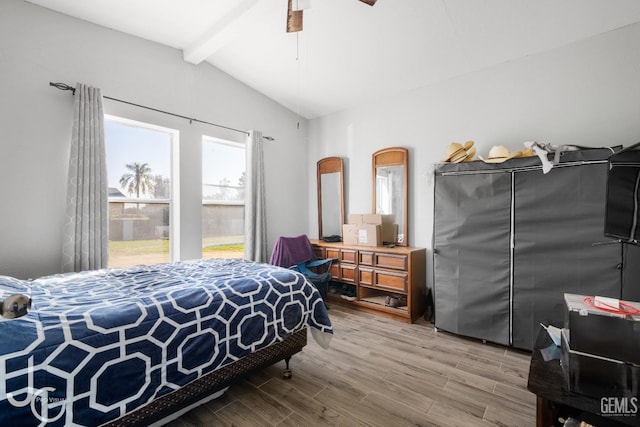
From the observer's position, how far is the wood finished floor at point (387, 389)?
171 cm

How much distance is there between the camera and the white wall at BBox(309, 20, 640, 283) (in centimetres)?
242

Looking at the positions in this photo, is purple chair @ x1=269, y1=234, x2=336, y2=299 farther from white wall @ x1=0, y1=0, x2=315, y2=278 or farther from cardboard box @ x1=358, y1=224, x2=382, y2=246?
white wall @ x1=0, y1=0, x2=315, y2=278

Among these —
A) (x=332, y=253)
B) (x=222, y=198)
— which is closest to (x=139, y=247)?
(x=222, y=198)

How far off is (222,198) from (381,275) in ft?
7.55

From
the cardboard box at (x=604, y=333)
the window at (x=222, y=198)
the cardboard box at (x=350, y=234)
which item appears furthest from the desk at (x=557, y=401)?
the window at (x=222, y=198)

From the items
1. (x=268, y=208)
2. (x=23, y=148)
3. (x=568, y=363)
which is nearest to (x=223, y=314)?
(x=568, y=363)

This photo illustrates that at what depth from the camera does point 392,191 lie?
3.74 metres

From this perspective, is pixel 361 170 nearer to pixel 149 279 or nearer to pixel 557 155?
pixel 557 155

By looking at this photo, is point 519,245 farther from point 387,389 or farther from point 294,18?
point 294,18

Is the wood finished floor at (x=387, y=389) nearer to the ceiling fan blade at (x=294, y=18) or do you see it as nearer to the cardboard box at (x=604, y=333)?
the cardboard box at (x=604, y=333)

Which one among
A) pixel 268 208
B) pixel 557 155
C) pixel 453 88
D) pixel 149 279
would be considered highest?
pixel 453 88

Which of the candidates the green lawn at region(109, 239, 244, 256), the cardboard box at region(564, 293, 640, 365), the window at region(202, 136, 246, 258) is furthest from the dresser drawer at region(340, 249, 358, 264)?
the cardboard box at region(564, 293, 640, 365)

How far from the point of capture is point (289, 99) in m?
4.19

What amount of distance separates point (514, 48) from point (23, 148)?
4406 millimetres
